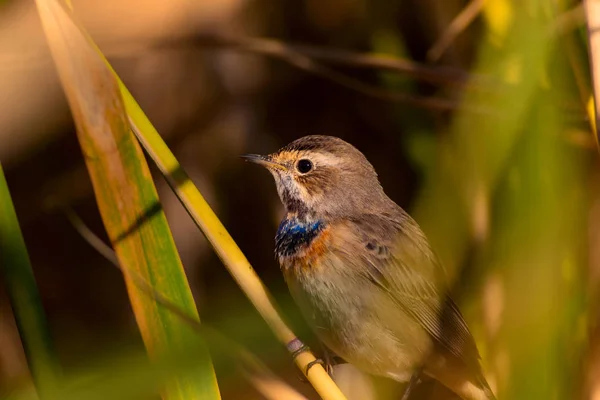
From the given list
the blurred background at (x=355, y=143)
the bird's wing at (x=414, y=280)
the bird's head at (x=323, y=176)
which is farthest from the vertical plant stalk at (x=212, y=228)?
the bird's head at (x=323, y=176)

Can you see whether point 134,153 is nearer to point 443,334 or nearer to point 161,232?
point 161,232

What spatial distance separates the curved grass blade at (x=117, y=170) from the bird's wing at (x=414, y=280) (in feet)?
3.66

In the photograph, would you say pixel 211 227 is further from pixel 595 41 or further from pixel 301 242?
pixel 595 41

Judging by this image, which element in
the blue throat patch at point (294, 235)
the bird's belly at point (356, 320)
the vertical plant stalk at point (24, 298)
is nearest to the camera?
the vertical plant stalk at point (24, 298)

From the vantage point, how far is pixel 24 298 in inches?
77.0

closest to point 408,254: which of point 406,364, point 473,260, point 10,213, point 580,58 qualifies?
point 406,364

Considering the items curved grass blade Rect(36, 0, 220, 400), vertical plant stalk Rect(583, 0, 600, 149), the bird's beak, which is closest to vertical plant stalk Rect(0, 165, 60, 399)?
curved grass blade Rect(36, 0, 220, 400)

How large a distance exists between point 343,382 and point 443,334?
69 centimetres

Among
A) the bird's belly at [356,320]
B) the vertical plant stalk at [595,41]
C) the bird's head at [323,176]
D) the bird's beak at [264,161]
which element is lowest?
the bird's belly at [356,320]

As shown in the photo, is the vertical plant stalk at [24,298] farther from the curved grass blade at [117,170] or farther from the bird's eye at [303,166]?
the bird's eye at [303,166]

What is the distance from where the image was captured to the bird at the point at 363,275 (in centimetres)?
285

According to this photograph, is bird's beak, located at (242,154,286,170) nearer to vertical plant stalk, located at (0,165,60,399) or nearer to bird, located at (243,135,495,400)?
bird, located at (243,135,495,400)

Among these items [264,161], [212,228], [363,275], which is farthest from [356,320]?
[212,228]

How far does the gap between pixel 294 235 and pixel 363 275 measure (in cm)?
31
